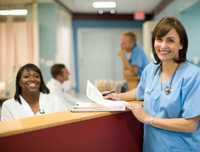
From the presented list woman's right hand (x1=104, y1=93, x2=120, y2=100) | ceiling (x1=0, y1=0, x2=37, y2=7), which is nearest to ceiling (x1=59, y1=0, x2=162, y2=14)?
ceiling (x1=0, y1=0, x2=37, y2=7)

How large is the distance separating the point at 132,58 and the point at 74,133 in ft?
7.42

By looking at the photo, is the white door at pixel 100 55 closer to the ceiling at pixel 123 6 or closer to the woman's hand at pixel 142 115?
the ceiling at pixel 123 6

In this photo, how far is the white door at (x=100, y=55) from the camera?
7504 millimetres

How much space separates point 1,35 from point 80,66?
9.14 ft

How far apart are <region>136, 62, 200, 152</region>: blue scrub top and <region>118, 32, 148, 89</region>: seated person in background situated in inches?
77.6

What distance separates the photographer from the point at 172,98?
129cm

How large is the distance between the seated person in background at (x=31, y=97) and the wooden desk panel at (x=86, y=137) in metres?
→ 0.68

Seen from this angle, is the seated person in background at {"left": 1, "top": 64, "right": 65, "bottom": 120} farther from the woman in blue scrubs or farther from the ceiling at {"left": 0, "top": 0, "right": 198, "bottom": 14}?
the ceiling at {"left": 0, "top": 0, "right": 198, "bottom": 14}

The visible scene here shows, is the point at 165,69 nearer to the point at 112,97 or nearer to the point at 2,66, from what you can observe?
the point at 112,97

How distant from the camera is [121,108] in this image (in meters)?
1.44

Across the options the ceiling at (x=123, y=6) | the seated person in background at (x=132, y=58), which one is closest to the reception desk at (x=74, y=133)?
the seated person in background at (x=132, y=58)

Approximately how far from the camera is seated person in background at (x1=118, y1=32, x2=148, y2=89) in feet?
11.3

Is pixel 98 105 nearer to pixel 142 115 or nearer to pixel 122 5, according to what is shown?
pixel 142 115

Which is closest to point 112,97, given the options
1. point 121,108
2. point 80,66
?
point 121,108
